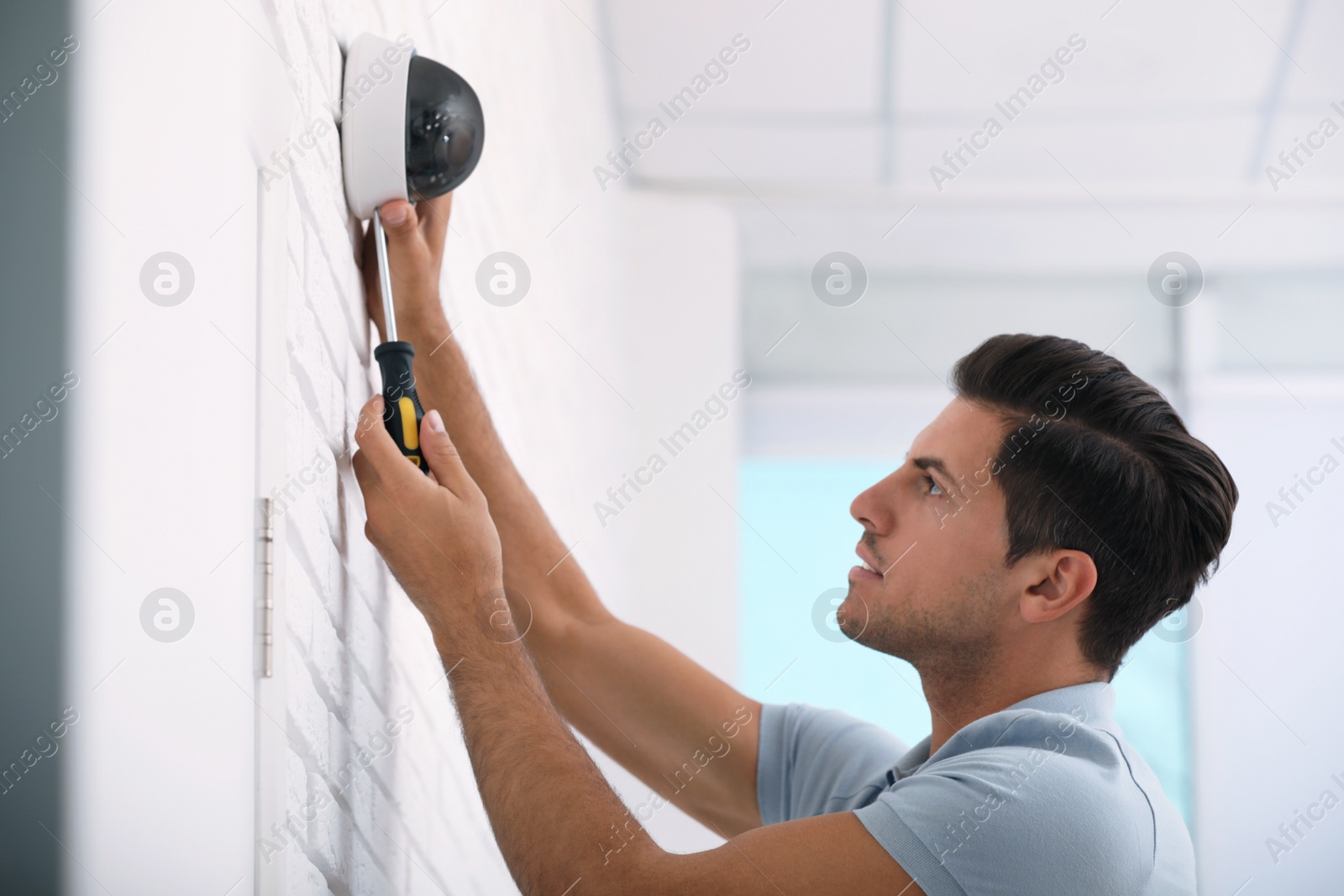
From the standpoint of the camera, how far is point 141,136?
56 centimetres

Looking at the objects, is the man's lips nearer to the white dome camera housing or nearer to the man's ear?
the man's ear

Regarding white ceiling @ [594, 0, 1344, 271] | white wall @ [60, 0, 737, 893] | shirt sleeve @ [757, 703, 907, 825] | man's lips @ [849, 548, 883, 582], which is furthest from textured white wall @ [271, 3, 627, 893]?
white ceiling @ [594, 0, 1344, 271]

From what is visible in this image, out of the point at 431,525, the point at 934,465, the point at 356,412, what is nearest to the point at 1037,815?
the point at 934,465

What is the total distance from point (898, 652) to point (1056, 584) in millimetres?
190

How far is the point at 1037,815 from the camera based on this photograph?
2.79 feet

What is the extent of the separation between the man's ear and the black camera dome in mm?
722

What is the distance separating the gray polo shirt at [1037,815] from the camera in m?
0.84

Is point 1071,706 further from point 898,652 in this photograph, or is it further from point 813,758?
point 813,758

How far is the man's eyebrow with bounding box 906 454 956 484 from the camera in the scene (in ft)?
3.87

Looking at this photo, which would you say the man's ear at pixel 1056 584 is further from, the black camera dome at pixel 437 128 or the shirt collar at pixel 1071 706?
the black camera dome at pixel 437 128

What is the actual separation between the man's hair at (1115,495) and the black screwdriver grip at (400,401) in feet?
2.15

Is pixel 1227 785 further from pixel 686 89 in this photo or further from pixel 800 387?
pixel 686 89

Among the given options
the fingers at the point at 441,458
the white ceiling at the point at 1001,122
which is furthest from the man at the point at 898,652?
the white ceiling at the point at 1001,122

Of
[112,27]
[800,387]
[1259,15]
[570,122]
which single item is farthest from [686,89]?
[112,27]
